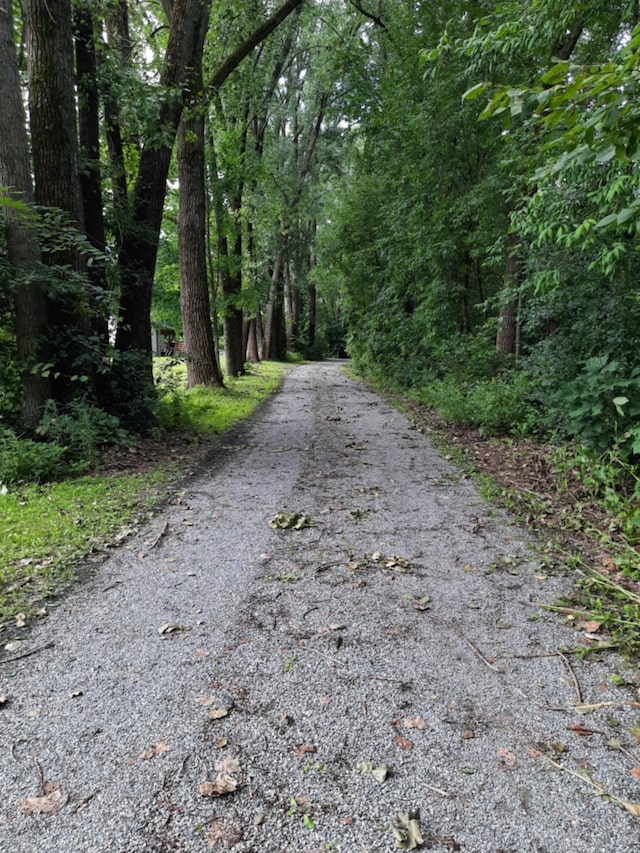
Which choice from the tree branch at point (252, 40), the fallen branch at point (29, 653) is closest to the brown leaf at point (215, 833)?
the fallen branch at point (29, 653)

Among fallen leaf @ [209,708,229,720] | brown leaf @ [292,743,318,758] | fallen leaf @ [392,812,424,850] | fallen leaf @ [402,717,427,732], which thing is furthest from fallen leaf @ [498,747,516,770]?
fallen leaf @ [209,708,229,720]

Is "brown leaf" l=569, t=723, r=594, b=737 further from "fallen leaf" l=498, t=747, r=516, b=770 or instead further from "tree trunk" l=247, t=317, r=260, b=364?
"tree trunk" l=247, t=317, r=260, b=364

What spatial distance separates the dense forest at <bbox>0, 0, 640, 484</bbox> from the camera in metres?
4.17

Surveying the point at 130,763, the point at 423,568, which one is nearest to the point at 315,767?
the point at 130,763

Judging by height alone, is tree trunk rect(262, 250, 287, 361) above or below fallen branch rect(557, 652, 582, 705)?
above

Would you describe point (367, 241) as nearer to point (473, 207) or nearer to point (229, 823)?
point (473, 207)

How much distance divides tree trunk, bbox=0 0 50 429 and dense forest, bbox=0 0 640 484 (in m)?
0.02

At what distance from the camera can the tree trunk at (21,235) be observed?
4789 millimetres

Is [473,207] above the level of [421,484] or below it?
above

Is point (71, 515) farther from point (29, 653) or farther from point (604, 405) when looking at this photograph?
point (604, 405)

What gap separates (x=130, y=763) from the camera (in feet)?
5.63

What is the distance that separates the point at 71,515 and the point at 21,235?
9.84 ft

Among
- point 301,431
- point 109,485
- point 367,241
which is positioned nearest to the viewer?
point 109,485

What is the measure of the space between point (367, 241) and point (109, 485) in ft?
A: 40.6
